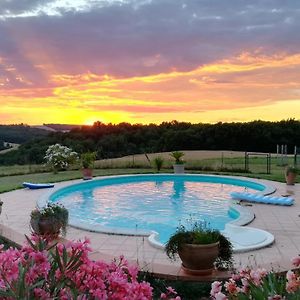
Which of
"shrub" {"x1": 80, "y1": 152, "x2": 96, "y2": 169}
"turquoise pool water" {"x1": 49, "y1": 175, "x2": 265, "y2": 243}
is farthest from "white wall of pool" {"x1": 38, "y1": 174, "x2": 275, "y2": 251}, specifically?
"shrub" {"x1": 80, "y1": 152, "x2": 96, "y2": 169}

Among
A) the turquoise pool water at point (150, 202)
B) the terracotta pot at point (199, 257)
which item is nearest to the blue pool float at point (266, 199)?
the turquoise pool water at point (150, 202)

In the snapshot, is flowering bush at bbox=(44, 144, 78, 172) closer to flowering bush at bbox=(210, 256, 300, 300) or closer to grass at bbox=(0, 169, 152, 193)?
grass at bbox=(0, 169, 152, 193)

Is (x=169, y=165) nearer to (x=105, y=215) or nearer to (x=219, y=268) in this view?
(x=105, y=215)

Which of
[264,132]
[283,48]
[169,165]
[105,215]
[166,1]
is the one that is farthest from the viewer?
[264,132]

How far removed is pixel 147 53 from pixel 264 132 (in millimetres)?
21295

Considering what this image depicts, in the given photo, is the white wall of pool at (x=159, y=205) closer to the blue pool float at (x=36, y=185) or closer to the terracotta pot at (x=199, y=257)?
the blue pool float at (x=36, y=185)

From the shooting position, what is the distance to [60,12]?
14305 millimetres

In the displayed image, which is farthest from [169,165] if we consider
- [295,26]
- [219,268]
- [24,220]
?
[219,268]

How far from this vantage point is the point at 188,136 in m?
36.5

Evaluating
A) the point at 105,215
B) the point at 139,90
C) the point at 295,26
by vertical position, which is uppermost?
the point at 295,26

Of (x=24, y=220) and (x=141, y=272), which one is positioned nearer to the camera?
(x=141, y=272)

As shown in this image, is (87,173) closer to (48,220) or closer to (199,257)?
(48,220)

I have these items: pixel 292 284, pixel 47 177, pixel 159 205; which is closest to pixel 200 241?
pixel 292 284

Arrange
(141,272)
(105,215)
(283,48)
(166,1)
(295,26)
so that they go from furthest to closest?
(283,48) < (295,26) < (166,1) < (105,215) < (141,272)
